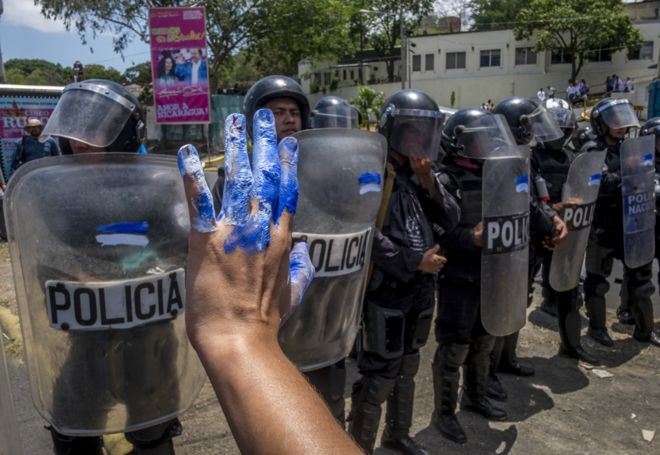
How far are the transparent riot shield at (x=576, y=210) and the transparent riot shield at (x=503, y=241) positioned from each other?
88 cm

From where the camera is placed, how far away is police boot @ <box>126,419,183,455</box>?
217 centimetres

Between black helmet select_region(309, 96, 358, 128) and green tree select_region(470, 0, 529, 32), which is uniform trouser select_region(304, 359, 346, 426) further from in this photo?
green tree select_region(470, 0, 529, 32)

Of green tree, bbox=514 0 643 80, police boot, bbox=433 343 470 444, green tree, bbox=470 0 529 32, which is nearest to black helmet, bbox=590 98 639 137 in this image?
police boot, bbox=433 343 470 444

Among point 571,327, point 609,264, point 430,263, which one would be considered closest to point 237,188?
point 430,263

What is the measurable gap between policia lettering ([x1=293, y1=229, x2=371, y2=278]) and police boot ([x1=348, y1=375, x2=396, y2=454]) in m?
0.71

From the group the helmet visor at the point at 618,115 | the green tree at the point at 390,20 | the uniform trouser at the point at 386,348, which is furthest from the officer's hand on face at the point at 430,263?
the green tree at the point at 390,20

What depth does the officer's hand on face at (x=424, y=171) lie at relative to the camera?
2.80 metres

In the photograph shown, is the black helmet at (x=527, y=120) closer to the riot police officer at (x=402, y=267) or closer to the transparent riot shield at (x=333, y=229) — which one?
the riot police officer at (x=402, y=267)

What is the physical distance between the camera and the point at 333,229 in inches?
89.1

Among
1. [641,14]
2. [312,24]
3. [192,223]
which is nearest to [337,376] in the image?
[192,223]

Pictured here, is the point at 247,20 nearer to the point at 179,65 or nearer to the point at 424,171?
the point at 179,65

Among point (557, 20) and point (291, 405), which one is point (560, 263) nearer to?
point (291, 405)

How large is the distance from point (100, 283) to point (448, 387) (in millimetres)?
2128

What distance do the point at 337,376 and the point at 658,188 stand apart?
3.35 metres
